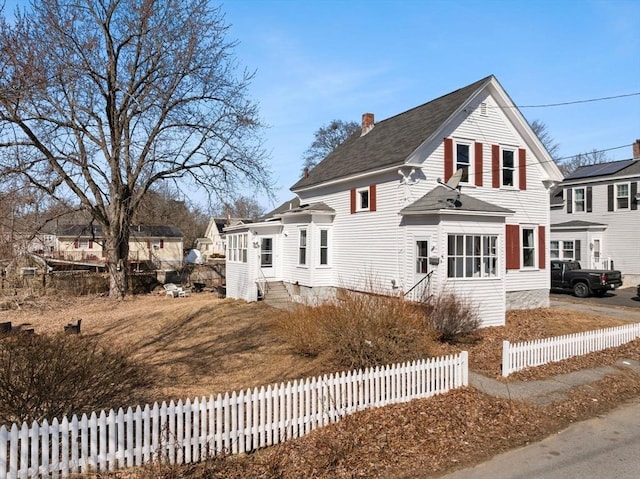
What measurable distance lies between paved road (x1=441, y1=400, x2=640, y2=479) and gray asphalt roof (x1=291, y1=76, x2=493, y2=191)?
10417 millimetres

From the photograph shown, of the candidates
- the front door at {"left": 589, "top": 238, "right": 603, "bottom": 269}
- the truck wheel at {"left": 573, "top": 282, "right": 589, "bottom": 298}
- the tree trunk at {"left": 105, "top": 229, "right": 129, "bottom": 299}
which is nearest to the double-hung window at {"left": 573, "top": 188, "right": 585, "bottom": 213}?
the front door at {"left": 589, "top": 238, "right": 603, "bottom": 269}

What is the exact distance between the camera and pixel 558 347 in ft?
34.6

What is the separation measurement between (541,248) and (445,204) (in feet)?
22.5

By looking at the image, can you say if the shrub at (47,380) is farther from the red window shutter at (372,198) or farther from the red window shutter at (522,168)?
the red window shutter at (522,168)

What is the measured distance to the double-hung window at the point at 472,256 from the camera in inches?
561

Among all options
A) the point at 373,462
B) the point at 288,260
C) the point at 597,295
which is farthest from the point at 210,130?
the point at 597,295

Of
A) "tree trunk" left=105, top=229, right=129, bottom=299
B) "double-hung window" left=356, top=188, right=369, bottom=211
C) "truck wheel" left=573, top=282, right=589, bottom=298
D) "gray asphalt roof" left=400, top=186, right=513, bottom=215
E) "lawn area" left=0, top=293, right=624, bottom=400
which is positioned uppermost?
"double-hung window" left=356, top=188, right=369, bottom=211

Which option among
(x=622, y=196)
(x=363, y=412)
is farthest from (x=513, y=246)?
(x=622, y=196)

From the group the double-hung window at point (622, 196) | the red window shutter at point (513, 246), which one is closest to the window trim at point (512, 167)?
the red window shutter at point (513, 246)

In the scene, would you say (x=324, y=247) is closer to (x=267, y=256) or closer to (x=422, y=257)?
(x=267, y=256)

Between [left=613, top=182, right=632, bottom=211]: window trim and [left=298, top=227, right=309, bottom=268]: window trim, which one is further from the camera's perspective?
[left=613, top=182, right=632, bottom=211]: window trim

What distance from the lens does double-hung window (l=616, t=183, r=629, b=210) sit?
27.0m

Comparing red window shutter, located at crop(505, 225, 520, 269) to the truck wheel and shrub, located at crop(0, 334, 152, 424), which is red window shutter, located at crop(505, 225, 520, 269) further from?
shrub, located at crop(0, 334, 152, 424)

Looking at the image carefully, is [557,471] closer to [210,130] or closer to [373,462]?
[373,462]
